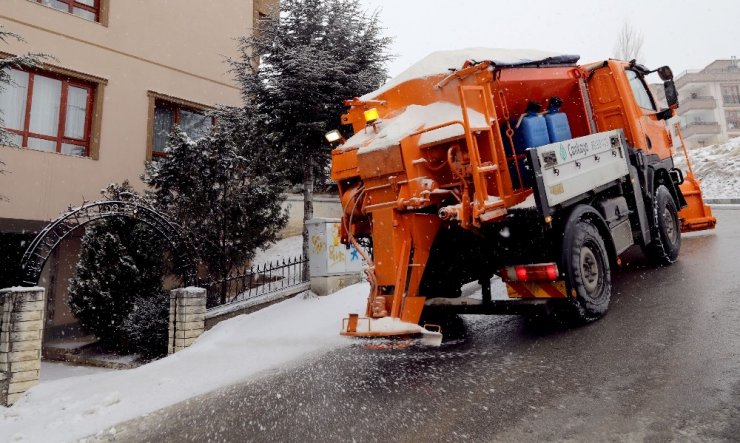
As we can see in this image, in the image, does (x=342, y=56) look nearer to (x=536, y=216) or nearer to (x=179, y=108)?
(x=179, y=108)

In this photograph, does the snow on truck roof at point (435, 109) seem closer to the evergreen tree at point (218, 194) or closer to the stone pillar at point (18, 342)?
the evergreen tree at point (218, 194)

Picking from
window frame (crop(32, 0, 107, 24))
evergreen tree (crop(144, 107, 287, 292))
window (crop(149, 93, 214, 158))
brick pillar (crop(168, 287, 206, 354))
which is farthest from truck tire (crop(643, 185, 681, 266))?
window frame (crop(32, 0, 107, 24))

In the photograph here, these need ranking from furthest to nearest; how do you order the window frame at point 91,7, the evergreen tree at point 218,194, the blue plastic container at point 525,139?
the window frame at point 91,7 < the evergreen tree at point 218,194 < the blue plastic container at point 525,139

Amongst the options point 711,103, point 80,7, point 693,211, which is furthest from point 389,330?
point 711,103

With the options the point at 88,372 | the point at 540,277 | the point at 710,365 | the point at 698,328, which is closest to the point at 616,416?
the point at 710,365

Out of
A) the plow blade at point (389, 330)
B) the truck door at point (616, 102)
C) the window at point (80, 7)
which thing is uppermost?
the window at point (80, 7)

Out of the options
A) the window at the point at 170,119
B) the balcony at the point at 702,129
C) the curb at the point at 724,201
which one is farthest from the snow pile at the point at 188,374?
the balcony at the point at 702,129

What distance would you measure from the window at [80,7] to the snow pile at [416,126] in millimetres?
9680

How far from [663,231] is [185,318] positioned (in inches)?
275

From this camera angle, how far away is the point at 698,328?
166 inches

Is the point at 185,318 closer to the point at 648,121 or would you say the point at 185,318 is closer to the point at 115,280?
the point at 115,280

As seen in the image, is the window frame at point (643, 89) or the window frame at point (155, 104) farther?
the window frame at point (155, 104)

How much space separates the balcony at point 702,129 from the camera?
51.4m

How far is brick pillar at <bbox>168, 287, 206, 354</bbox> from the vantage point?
7.01 meters
